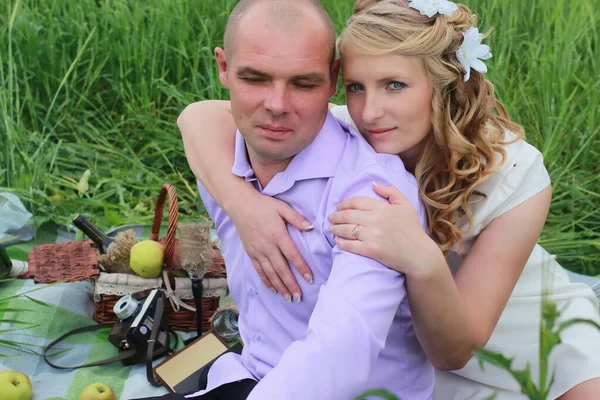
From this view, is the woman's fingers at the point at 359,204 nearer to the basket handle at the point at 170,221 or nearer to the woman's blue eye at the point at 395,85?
the woman's blue eye at the point at 395,85

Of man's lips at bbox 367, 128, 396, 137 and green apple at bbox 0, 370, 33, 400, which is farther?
green apple at bbox 0, 370, 33, 400

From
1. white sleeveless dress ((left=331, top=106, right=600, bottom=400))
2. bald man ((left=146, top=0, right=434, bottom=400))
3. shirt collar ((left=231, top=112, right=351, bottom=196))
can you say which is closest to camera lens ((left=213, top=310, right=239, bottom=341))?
bald man ((left=146, top=0, right=434, bottom=400))

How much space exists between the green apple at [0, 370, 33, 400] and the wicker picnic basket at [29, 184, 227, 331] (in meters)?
0.46

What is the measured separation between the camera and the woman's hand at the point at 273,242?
1841 mm

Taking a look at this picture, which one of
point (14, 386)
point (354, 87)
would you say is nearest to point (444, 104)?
point (354, 87)

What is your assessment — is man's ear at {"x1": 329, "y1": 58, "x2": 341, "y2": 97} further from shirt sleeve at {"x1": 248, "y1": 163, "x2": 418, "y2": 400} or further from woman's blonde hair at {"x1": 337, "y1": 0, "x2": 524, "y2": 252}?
shirt sleeve at {"x1": 248, "y1": 163, "x2": 418, "y2": 400}

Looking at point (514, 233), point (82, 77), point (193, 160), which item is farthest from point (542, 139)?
point (82, 77)

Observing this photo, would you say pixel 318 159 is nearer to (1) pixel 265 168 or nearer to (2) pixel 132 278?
(1) pixel 265 168

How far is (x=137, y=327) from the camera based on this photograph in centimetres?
279

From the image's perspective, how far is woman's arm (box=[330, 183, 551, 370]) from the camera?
160cm

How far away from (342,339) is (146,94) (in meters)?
3.25

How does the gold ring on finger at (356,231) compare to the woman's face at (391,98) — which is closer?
the gold ring on finger at (356,231)

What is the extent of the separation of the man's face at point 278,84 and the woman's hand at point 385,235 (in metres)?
0.28

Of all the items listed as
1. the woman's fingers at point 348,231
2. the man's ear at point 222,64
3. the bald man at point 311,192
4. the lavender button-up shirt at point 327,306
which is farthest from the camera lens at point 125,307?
the woman's fingers at point 348,231
